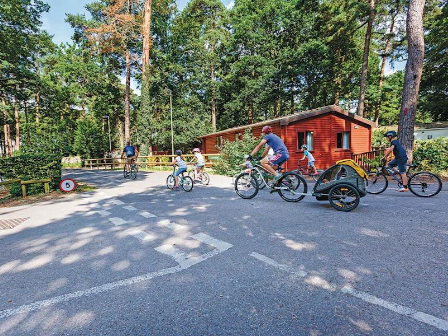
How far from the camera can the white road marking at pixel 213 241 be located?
3536 millimetres

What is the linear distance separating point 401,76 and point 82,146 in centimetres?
5659

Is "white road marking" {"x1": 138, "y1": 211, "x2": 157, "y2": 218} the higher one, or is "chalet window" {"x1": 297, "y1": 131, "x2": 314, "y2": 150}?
"chalet window" {"x1": 297, "y1": 131, "x2": 314, "y2": 150}

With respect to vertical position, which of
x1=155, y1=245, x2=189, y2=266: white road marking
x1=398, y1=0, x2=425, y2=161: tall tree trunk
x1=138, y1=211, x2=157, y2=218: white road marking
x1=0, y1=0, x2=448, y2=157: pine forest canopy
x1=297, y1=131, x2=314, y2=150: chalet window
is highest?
x1=0, y1=0, x2=448, y2=157: pine forest canopy

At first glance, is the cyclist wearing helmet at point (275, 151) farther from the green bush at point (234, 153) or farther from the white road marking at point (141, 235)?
the green bush at point (234, 153)

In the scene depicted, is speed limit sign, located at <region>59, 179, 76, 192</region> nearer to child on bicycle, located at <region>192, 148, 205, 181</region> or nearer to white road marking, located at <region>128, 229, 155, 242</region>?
child on bicycle, located at <region>192, 148, 205, 181</region>

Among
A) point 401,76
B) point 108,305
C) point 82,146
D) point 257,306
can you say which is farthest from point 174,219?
point 401,76

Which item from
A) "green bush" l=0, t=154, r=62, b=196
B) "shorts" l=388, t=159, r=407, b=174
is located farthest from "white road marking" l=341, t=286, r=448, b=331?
"green bush" l=0, t=154, r=62, b=196

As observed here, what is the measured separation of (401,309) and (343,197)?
341 centimetres

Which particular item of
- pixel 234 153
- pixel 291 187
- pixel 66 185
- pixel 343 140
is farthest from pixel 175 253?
pixel 343 140

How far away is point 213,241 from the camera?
3.80 meters

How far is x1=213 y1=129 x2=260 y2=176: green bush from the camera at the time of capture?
12867 millimetres

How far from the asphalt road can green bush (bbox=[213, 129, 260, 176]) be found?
7.74 meters

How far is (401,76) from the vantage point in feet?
146

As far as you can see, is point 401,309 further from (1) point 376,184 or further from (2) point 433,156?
(2) point 433,156
